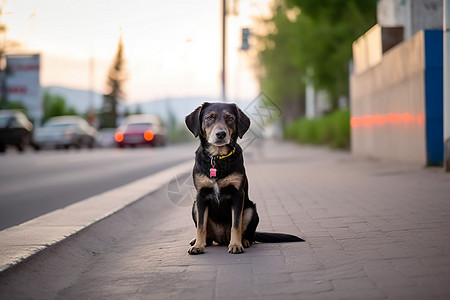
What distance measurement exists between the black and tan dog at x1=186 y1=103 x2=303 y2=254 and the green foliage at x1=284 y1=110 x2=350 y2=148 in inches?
786

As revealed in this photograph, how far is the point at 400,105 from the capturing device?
583 inches

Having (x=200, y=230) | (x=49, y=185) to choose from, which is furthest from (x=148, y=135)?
(x=200, y=230)

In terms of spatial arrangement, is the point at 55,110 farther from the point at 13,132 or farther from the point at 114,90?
the point at 13,132

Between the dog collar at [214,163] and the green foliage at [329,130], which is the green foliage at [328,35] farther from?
the dog collar at [214,163]

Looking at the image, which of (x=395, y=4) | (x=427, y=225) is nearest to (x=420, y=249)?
(x=427, y=225)

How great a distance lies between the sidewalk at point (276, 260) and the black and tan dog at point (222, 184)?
5.5 inches

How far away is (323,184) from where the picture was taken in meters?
11.0

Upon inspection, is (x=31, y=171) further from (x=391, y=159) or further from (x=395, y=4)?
(x=395, y=4)

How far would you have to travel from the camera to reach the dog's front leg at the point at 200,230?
5246 millimetres

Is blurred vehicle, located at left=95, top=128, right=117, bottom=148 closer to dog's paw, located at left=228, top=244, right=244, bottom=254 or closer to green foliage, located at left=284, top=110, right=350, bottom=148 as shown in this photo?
green foliage, located at left=284, top=110, right=350, bottom=148

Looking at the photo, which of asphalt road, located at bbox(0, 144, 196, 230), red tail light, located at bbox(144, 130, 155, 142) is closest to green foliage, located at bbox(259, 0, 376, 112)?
red tail light, located at bbox(144, 130, 155, 142)

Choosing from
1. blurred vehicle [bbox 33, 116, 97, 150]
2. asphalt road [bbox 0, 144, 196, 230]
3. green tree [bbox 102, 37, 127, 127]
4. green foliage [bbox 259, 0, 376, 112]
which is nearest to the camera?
asphalt road [bbox 0, 144, 196, 230]

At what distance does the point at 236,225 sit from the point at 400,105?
34.9ft

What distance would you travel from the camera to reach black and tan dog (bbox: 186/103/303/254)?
17.0 ft
